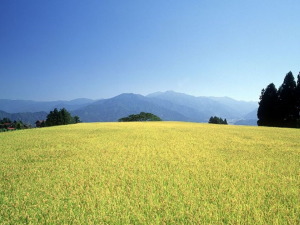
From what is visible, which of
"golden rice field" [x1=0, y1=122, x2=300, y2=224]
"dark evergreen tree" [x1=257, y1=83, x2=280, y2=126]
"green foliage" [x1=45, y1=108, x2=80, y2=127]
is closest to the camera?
"golden rice field" [x1=0, y1=122, x2=300, y2=224]

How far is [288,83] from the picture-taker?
44625 mm

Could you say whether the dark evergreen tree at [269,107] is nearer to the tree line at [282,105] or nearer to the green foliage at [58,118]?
the tree line at [282,105]

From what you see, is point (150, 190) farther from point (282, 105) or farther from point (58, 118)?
point (58, 118)

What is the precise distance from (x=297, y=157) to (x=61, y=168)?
11.7 m

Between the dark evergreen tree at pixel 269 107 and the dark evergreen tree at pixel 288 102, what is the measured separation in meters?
1.02

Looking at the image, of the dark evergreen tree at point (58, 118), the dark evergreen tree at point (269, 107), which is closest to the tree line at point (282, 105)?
the dark evergreen tree at point (269, 107)

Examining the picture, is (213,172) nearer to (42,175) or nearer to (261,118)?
(42,175)

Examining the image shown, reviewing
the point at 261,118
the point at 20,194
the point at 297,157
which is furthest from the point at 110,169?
the point at 261,118

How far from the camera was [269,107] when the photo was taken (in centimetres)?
4669

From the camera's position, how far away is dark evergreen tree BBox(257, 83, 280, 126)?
45.5 m

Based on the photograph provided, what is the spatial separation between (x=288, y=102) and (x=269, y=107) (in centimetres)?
404

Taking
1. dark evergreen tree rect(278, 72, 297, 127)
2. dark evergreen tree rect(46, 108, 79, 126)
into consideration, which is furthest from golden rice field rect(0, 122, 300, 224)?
dark evergreen tree rect(46, 108, 79, 126)

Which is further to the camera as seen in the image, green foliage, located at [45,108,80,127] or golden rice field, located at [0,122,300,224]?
green foliage, located at [45,108,80,127]

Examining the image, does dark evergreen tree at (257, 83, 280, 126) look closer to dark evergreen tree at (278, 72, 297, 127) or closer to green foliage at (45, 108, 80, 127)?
dark evergreen tree at (278, 72, 297, 127)
